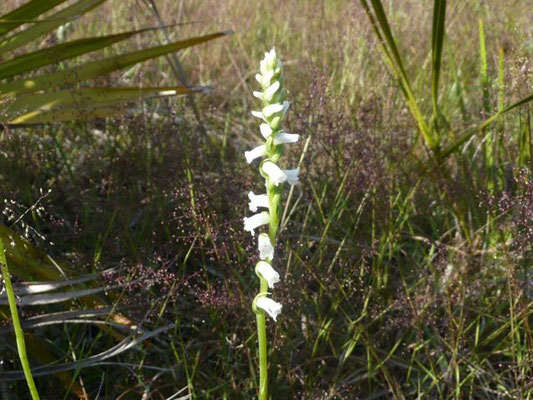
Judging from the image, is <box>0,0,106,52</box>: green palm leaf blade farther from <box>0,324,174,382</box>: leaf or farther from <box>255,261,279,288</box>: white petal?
<box>255,261,279,288</box>: white petal

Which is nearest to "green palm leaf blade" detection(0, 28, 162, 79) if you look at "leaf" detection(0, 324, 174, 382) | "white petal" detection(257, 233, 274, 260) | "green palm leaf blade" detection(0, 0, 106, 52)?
"green palm leaf blade" detection(0, 0, 106, 52)

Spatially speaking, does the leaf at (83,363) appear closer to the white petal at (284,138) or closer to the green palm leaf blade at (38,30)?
the white petal at (284,138)

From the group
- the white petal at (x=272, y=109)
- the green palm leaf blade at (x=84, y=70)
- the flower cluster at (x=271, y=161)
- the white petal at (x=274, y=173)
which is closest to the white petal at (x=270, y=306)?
the flower cluster at (x=271, y=161)

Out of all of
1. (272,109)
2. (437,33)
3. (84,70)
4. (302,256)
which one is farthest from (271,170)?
(84,70)

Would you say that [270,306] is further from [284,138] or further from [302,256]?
[302,256]

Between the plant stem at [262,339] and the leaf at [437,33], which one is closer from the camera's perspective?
the plant stem at [262,339]
